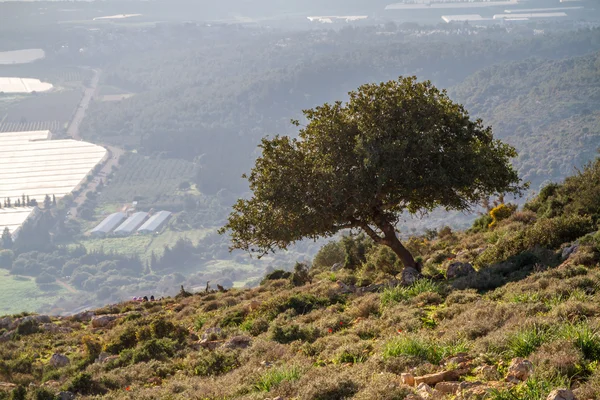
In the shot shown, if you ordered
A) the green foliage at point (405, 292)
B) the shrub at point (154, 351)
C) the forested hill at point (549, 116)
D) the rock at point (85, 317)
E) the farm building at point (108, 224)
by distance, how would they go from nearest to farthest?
1. the shrub at point (154, 351)
2. the green foliage at point (405, 292)
3. the rock at point (85, 317)
4. the forested hill at point (549, 116)
5. the farm building at point (108, 224)

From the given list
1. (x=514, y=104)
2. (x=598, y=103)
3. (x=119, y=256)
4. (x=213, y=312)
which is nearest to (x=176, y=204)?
(x=119, y=256)

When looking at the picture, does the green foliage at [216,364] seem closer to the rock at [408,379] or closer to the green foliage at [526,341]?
the rock at [408,379]

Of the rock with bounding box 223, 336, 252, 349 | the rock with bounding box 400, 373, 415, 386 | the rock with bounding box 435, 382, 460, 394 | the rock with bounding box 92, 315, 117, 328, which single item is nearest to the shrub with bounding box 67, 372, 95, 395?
the rock with bounding box 223, 336, 252, 349

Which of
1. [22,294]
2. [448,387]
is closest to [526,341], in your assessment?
[448,387]

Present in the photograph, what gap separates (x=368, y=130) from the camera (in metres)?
20.4

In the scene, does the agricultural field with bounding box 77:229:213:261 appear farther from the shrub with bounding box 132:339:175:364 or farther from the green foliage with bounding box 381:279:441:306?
the green foliage with bounding box 381:279:441:306

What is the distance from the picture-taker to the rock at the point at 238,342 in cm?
1517

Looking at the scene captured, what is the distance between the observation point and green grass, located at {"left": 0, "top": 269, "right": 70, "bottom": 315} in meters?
132

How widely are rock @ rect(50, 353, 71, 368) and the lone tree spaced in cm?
597

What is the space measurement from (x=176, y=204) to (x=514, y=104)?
9025 centimetres

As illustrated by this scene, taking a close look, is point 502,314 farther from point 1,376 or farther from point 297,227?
point 1,376

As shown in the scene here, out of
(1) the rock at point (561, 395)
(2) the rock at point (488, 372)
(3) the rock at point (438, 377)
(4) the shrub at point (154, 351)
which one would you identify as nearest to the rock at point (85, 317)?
(4) the shrub at point (154, 351)

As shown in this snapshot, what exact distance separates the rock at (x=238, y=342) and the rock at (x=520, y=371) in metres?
6.98

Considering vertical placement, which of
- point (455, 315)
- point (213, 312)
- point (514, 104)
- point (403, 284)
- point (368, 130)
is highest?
point (368, 130)
